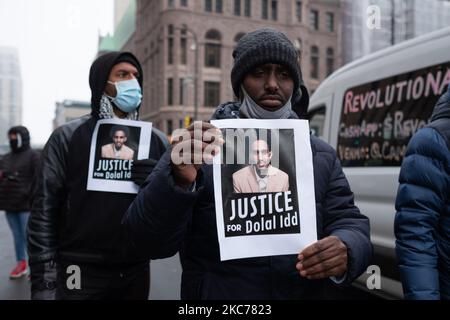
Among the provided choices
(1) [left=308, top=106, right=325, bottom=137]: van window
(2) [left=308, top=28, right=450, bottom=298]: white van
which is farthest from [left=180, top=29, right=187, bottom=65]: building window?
(2) [left=308, top=28, right=450, bottom=298]: white van

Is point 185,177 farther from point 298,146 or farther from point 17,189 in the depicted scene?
point 17,189

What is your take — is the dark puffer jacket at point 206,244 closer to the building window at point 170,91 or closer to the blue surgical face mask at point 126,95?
the blue surgical face mask at point 126,95

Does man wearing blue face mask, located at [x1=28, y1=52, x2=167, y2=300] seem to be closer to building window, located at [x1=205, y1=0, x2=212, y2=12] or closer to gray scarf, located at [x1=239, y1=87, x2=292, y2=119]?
gray scarf, located at [x1=239, y1=87, x2=292, y2=119]

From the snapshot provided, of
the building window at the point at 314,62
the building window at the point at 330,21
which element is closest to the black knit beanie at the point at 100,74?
the building window at the point at 314,62

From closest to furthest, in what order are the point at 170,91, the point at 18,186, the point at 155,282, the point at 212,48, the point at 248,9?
the point at 155,282, the point at 18,186, the point at 248,9, the point at 212,48, the point at 170,91

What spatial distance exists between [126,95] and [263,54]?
1102mm

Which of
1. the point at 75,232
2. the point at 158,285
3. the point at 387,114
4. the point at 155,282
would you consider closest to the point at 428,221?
the point at 75,232

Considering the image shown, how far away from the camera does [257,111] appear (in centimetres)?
136

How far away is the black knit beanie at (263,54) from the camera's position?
136 cm

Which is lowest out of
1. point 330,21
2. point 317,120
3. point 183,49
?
point 317,120

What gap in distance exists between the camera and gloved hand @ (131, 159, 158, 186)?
2001 millimetres

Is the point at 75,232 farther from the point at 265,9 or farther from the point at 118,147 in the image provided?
the point at 265,9

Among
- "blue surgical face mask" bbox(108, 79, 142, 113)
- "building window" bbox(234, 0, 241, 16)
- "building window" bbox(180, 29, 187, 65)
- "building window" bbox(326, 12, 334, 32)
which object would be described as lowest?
"blue surgical face mask" bbox(108, 79, 142, 113)

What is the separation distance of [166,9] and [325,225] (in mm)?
40053
